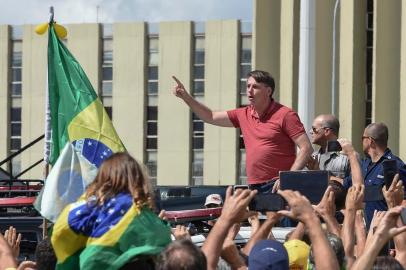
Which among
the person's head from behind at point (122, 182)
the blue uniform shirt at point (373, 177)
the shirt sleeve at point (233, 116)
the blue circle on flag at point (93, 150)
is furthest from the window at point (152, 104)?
the person's head from behind at point (122, 182)

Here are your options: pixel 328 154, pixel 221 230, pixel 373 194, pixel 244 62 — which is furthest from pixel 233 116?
pixel 244 62

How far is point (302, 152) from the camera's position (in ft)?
33.2

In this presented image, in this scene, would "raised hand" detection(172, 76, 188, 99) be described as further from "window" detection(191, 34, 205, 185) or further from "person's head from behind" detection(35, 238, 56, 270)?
"window" detection(191, 34, 205, 185)

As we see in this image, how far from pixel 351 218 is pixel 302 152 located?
107 inches

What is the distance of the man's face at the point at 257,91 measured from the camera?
33.5ft

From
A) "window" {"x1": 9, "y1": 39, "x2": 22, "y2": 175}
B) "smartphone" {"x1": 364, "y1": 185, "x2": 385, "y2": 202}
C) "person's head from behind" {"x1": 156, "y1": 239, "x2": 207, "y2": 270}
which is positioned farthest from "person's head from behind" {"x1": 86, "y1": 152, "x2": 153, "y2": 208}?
"window" {"x1": 9, "y1": 39, "x2": 22, "y2": 175}

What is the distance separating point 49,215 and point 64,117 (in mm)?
3451

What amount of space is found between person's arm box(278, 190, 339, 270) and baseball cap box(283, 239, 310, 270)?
813 millimetres

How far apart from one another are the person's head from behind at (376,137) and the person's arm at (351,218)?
7.19ft

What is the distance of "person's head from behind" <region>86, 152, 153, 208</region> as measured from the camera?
6.50m

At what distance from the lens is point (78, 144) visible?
406 inches

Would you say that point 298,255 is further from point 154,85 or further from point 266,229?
point 154,85

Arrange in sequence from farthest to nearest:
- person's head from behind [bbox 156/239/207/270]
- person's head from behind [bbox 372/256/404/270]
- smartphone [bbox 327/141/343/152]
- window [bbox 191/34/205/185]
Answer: window [bbox 191/34/205/185]
smartphone [bbox 327/141/343/152]
person's head from behind [bbox 372/256/404/270]
person's head from behind [bbox 156/239/207/270]

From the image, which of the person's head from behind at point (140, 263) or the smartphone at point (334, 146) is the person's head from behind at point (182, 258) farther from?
the smartphone at point (334, 146)
